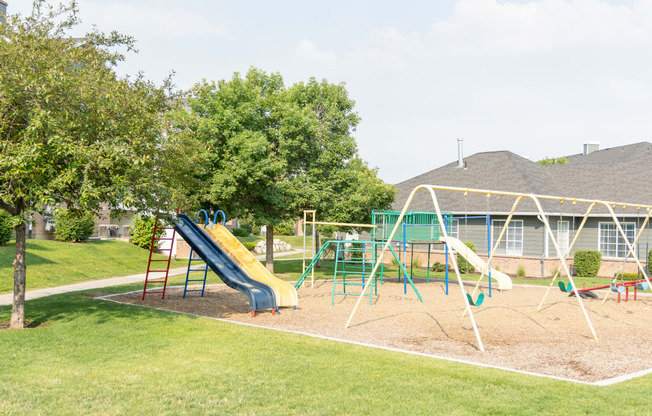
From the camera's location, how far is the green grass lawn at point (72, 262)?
18.1m

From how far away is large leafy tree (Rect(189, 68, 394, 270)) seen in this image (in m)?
18.6

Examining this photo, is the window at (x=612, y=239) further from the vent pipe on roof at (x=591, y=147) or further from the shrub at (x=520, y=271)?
the vent pipe on roof at (x=591, y=147)

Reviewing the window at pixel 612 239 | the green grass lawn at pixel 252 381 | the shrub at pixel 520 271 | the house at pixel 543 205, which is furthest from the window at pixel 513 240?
the green grass lawn at pixel 252 381

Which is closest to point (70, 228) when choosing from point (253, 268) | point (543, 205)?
point (253, 268)

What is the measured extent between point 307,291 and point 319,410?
11523mm

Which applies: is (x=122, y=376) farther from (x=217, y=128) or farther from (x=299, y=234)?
(x=299, y=234)

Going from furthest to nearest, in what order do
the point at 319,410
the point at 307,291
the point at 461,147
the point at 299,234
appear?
the point at 299,234
the point at 461,147
the point at 307,291
the point at 319,410

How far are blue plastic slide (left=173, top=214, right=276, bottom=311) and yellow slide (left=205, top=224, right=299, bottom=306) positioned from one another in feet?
0.84

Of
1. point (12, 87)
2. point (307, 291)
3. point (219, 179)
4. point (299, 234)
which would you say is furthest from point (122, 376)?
point (299, 234)

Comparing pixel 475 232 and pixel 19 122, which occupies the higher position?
pixel 19 122

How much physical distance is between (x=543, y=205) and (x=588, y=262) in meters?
3.25

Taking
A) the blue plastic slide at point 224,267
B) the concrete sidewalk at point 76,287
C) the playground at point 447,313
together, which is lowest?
the concrete sidewalk at point 76,287

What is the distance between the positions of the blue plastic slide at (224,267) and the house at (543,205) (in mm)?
11012

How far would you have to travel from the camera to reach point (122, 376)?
22.9 feet
